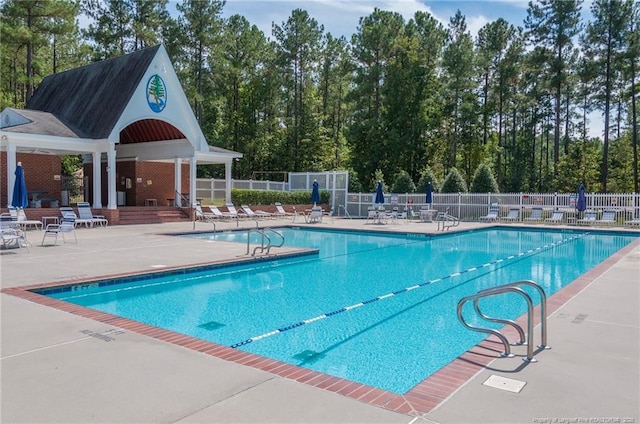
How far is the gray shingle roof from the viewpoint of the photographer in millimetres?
21000

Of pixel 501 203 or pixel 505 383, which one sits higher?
pixel 501 203

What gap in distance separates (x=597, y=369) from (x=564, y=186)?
108 ft

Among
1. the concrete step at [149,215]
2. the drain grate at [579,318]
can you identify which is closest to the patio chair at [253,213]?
the concrete step at [149,215]

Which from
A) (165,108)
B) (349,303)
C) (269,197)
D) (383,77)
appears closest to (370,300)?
(349,303)

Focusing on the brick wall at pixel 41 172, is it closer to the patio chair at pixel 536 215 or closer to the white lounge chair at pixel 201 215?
the white lounge chair at pixel 201 215

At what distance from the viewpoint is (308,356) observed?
5.54 m

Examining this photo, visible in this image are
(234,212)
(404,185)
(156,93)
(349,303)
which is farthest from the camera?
(404,185)

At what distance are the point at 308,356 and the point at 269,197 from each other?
22.8 metres

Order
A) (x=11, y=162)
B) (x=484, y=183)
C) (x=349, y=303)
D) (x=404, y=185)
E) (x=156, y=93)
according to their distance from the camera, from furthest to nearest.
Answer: (x=404, y=185) → (x=484, y=183) → (x=156, y=93) → (x=11, y=162) → (x=349, y=303)

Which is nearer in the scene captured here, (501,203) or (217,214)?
(217,214)

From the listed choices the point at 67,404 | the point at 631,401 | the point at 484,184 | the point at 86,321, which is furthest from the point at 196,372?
the point at 484,184

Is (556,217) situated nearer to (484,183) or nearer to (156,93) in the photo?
(484,183)

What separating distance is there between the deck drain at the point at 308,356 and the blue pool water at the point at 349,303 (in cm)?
1

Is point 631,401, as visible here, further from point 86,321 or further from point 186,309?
point 186,309
